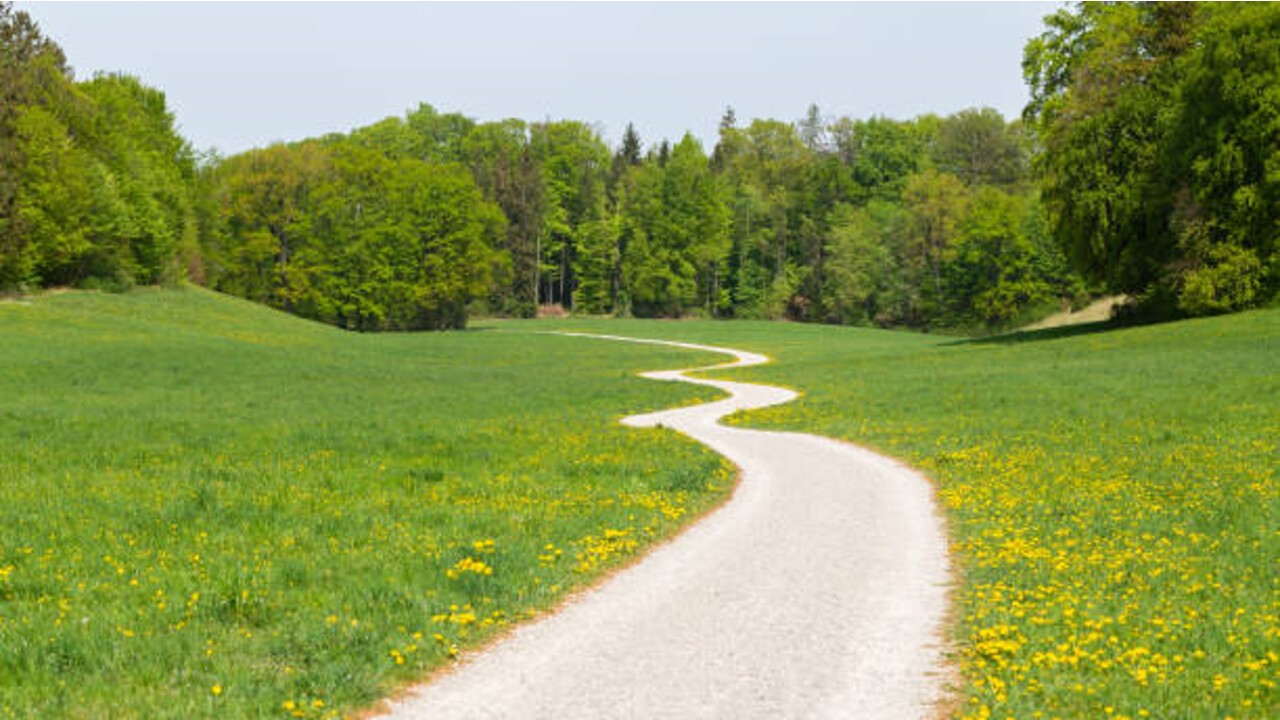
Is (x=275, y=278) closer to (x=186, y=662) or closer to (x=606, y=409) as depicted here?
(x=606, y=409)

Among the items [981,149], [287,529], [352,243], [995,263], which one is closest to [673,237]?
[995,263]

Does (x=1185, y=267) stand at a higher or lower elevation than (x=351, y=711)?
higher

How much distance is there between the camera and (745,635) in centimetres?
873

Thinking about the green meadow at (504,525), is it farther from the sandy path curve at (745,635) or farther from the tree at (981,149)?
the tree at (981,149)

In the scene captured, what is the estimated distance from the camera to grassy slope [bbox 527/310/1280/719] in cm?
745

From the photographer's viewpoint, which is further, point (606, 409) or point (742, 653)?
point (606, 409)

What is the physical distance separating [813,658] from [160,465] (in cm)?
1429

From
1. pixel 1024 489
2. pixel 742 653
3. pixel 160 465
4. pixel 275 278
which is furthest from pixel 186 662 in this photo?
pixel 275 278

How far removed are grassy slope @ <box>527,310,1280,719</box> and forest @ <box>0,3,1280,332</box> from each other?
46.6ft

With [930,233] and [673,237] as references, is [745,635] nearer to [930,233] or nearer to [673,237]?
[930,233]

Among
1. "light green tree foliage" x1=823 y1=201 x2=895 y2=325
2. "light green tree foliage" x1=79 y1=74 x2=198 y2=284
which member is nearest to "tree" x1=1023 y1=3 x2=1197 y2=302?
"light green tree foliage" x1=823 y1=201 x2=895 y2=325

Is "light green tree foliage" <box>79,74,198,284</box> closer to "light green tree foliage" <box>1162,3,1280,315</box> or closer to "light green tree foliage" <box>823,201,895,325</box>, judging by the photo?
"light green tree foliage" <box>1162,3,1280,315</box>

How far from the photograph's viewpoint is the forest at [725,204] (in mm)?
45312

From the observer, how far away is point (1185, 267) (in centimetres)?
4488
